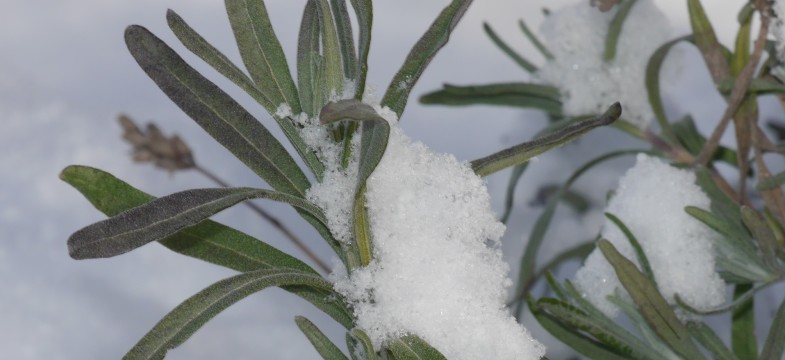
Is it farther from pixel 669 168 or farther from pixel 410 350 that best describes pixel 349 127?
pixel 669 168

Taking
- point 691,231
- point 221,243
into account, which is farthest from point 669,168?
point 221,243

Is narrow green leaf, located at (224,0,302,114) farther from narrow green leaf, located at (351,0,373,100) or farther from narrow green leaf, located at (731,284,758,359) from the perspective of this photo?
narrow green leaf, located at (731,284,758,359)

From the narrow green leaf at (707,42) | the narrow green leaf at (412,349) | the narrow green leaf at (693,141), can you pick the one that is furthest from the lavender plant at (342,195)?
the narrow green leaf at (693,141)

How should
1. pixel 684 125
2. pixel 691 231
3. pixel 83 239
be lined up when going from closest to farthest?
pixel 83 239 < pixel 691 231 < pixel 684 125

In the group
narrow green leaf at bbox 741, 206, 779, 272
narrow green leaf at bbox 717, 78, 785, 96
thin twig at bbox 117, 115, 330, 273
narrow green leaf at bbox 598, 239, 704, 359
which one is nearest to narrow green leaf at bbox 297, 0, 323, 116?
narrow green leaf at bbox 598, 239, 704, 359

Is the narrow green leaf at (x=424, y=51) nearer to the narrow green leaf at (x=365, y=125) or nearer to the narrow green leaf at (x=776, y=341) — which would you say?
the narrow green leaf at (x=365, y=125)

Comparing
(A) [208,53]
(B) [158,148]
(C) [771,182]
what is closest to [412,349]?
(A) [208,53]
